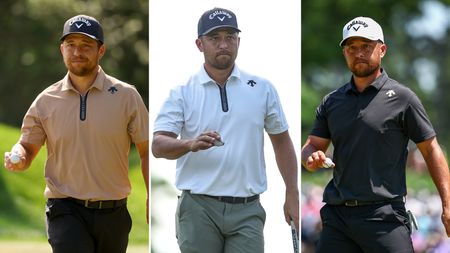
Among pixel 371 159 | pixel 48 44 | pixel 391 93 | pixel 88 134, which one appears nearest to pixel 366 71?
pixel 391 93

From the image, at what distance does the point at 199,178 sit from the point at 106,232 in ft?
2.77

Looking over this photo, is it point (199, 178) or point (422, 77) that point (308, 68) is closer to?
point (422, 77)

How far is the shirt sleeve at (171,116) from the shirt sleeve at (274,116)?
52cm

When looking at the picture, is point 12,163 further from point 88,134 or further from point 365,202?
point 365,202

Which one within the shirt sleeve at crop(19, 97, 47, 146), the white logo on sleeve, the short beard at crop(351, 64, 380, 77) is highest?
the short beard at crop(351, 64, 380, 77)

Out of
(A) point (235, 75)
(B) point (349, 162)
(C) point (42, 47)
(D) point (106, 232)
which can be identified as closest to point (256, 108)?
(A) point (235, 75)

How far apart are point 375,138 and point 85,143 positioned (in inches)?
69.6

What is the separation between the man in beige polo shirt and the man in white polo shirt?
49 centimetres

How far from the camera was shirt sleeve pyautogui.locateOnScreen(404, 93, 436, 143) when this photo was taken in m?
6.60

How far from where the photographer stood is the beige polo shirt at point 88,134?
6.93 meters

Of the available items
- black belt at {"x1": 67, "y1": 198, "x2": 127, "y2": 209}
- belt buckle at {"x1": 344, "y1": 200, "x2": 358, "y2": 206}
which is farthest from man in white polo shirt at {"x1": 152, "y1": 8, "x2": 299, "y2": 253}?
black belt at {"x1": 67, "y1": 198, "x2": 127, "y2": 209}

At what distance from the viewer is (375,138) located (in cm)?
658

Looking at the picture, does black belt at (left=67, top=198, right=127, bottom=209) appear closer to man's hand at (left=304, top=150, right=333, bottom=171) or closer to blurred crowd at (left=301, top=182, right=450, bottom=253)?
man's hand at (left=304, top=150, right=333, bottom=171)

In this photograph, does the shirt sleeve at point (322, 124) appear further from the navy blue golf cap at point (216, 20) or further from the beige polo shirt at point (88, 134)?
the beige polo shirt at point (88, 134)
